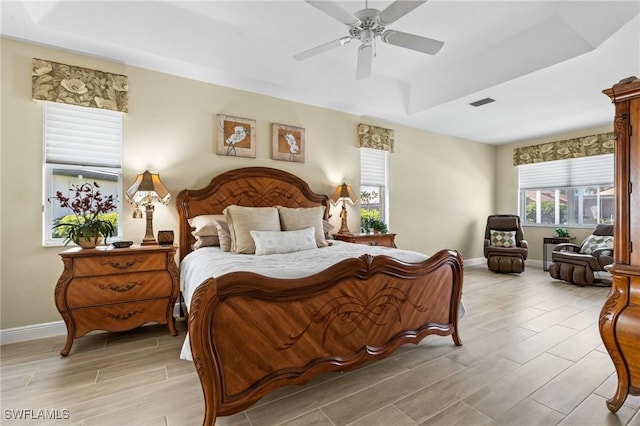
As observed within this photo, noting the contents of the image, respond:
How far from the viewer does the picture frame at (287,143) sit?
13.2 ft

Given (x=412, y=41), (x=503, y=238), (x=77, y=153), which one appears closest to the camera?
(x=412, y=41)

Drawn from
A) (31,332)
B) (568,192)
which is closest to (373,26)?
(31,332)

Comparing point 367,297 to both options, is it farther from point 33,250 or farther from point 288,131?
point 33,250

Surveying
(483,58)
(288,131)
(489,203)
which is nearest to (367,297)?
(288,131)

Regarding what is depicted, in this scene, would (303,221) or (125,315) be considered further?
(303,221)

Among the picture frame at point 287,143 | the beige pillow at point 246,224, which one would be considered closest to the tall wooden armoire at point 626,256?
the beige pillow at point 246,224

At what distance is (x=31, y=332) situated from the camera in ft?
9.06

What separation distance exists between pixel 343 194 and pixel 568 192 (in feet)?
15.8

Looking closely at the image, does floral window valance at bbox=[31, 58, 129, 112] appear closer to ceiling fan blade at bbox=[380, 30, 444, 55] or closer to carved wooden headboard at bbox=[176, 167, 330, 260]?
carved wooden headboard at bbox=[176, 167, 330, 260]

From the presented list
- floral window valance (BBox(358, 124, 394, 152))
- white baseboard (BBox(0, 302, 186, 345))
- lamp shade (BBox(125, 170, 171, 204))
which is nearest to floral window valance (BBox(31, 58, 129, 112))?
lamp shade (BBox(125, 170, 171, 204))

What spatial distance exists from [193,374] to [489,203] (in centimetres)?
683

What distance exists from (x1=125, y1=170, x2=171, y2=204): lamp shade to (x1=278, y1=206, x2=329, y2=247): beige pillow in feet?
4.15

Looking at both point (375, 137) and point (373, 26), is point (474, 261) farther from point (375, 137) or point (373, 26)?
point (373, 26)

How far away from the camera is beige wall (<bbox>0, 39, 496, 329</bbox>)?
8.96ft
